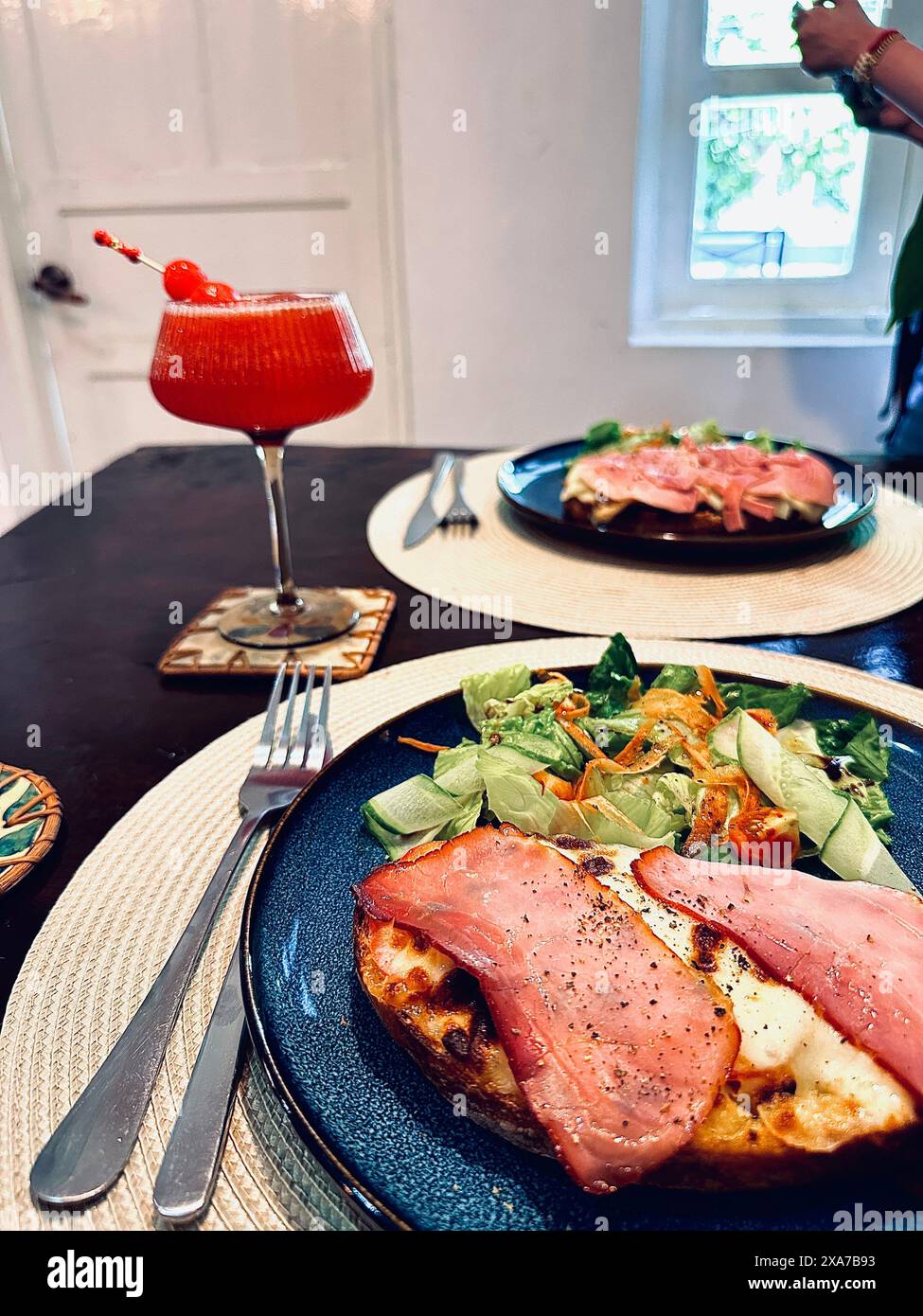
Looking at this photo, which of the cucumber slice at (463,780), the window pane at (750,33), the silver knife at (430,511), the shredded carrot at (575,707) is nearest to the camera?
the cucumber slice at (463,780)

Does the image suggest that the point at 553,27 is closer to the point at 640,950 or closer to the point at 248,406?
the point at 248,406

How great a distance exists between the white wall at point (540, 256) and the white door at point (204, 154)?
171mm

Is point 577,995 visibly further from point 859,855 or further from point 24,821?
point 24,821

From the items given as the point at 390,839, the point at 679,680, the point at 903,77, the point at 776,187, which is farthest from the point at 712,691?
the point at 776,187

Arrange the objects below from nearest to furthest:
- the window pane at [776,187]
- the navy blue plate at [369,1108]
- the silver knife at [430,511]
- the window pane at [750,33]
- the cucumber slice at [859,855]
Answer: the navy blue plate at [369,1108]
the cucumber slice at [859,855]
the silver knife at [430,511]
the window pane at [750,33]
the window pane at [776,187]

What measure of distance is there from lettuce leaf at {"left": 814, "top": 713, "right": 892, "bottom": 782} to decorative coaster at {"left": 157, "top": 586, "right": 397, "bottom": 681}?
1.83 feet

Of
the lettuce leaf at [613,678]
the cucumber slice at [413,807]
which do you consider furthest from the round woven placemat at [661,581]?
the cucumber slice at [413,807]

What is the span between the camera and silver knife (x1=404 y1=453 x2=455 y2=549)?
151 centimetres

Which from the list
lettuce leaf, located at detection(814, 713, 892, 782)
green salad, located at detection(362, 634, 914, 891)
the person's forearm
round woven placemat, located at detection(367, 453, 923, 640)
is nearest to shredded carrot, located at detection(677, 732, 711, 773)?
green salad, located at detection(362, 634, 914, 891)

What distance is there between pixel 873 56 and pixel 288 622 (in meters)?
2.06

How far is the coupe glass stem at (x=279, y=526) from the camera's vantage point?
1.20 meters

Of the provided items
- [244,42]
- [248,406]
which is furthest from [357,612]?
[244,42]

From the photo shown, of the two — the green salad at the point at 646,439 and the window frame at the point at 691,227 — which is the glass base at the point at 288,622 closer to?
the green salad at the point at 646,439

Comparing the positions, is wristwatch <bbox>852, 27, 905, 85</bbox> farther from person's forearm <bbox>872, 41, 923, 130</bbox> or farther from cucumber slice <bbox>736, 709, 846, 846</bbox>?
cucumber slice <bbox>736, 709, 846, 846</bbox>
